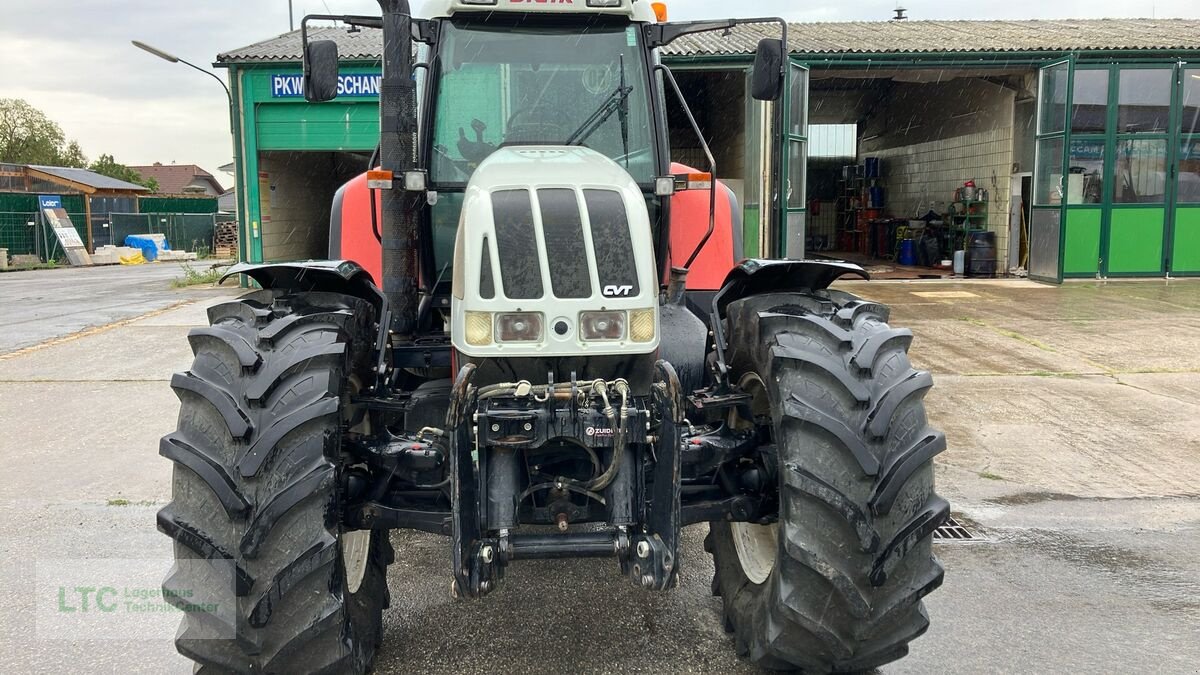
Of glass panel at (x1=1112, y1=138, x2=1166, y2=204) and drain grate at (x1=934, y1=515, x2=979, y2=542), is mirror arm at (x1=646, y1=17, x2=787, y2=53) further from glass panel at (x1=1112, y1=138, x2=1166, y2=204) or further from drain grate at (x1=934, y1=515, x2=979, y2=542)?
glass panel at (x1=1112, y1=138, x2=1166, y2=204)

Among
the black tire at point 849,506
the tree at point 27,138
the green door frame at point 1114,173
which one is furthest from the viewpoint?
the tree at point 27,138

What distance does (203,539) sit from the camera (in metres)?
2.67

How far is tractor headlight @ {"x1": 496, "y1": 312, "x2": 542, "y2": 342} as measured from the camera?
9.42 ft

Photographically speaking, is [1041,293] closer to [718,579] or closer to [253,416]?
[718,579]

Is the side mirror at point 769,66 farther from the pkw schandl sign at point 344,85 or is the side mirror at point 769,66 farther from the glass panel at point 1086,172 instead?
the glass panel at point 1086,172

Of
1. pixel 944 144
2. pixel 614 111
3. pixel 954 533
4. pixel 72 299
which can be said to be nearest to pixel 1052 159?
pixel 944 144

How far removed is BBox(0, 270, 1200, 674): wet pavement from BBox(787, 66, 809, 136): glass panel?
6894mm

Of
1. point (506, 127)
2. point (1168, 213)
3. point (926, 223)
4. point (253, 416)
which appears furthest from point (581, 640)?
point (926, 223)

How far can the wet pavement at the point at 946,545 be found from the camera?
11.5 feet

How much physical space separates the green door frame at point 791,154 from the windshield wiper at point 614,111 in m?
11.3

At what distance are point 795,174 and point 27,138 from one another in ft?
213

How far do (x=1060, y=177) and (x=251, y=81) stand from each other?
44.8ft

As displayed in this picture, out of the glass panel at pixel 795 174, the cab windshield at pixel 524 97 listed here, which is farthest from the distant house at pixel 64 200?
the cab windshield at pixel 524 97

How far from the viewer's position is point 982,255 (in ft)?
59.2
